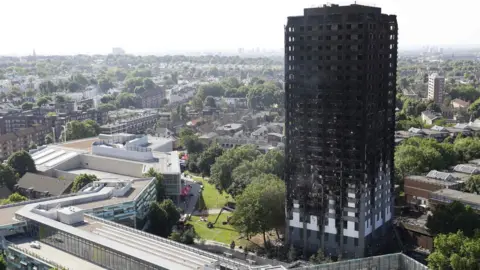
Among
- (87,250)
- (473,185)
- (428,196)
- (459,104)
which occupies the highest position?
(87,250)

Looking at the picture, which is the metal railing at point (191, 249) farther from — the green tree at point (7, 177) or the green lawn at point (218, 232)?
the green tree at point (7, 177)

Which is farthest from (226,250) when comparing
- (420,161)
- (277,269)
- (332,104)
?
(420,161)

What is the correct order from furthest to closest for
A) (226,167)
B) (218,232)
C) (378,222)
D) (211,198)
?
(211,198)
(226,167)
(218,232)
(378,222)

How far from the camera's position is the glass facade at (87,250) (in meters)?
25.9

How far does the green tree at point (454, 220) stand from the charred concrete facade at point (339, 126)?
3.54 m

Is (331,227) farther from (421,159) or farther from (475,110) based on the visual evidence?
(475,110)

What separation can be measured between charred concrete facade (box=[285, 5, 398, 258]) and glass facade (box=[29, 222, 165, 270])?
45.8 ft

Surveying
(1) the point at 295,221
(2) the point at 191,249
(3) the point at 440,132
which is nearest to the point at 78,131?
(1) the point at 295,221

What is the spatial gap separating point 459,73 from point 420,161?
402ft

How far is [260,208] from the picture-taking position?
36.1 metres

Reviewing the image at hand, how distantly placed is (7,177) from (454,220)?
38.4 meters

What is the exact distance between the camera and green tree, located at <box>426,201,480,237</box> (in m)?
33.9

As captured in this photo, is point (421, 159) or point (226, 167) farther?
point (421, 159)

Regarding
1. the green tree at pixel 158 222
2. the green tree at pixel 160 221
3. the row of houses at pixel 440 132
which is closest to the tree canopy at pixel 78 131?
the green tree at pixel 160 221
